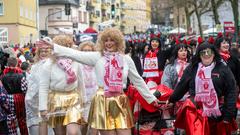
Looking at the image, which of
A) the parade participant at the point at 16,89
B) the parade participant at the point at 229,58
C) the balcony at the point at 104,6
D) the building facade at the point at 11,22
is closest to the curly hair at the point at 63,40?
the parade participant at the point at 16,89

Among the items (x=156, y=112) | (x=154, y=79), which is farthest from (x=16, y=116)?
(x=154, y=79)

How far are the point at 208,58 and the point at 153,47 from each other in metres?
4.45

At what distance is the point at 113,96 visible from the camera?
7727 mm

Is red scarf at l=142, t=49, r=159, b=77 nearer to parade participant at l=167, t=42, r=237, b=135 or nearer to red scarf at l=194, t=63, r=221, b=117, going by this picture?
parade participant at l=167, t=42, r=237, b=135

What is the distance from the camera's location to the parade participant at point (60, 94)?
8.13m

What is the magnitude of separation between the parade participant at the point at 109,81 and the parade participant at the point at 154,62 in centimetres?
352

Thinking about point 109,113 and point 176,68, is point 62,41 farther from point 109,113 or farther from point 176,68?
point 176,68

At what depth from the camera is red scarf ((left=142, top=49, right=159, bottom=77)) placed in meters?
11.5

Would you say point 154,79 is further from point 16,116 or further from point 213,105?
point 213,105

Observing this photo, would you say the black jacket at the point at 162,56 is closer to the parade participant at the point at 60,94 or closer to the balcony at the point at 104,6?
the parade participant at the point at 60,94

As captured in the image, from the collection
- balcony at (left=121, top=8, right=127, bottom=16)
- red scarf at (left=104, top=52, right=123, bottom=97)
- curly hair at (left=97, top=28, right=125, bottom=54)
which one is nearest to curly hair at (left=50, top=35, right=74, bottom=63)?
curly hair at (left=97, top=28, right=125, bottom=54)

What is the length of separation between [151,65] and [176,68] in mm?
1347

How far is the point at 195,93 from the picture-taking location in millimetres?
7762

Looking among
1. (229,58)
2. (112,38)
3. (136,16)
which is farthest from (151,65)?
(136,16)
